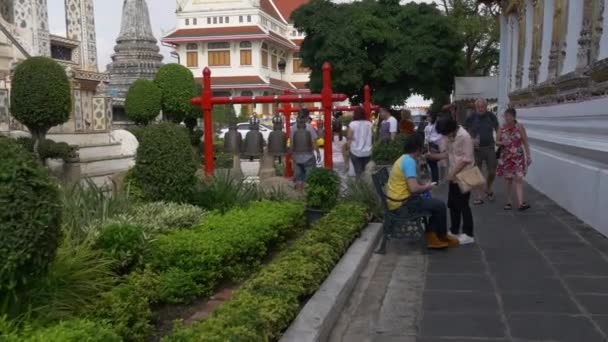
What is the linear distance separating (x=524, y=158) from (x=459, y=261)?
3428 millimetres

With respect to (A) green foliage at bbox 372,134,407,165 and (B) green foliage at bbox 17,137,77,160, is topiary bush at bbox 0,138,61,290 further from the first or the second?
(A) green foliage at bbox 372,134,407,165

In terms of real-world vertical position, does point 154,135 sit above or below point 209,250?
above

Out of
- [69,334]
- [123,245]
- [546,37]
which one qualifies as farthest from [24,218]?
[546,37]

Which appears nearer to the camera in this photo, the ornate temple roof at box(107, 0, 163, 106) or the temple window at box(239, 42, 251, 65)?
the ornate temple roof at box(107, 0, 163, 106)

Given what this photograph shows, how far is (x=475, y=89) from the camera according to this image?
23.3 metres

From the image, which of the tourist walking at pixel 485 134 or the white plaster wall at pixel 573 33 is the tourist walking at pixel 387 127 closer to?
the tourist walking at pixel 485 134

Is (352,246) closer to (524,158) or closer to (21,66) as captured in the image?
(524,158)

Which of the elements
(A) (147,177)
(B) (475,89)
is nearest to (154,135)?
(A) (147,177)

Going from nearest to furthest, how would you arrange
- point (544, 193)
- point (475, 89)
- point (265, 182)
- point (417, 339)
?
point (417, 339), point (265, 182), point (544, 193), point (475, 89)

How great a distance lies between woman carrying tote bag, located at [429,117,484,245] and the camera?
7.27 metres

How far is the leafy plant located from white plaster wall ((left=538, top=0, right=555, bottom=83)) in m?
9.71

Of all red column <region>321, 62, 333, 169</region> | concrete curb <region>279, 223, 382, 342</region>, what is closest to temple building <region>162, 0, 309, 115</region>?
red column <region>321, 62, 333, 169</region>

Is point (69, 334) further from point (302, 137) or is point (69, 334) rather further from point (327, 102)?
point (302, 137)

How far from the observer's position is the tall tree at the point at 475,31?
2855 centimetres
